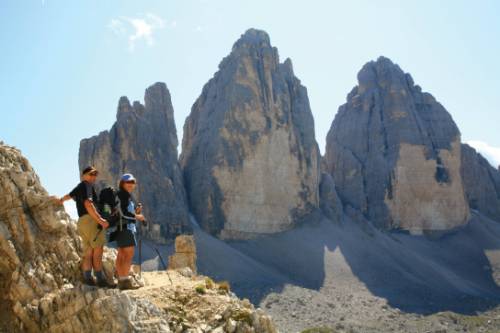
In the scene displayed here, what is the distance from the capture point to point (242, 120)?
62.9 metres

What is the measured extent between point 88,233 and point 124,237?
52 centimetres

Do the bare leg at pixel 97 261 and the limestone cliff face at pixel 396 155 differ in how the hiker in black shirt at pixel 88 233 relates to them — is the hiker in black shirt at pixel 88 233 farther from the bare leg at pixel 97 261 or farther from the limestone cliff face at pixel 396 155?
the limestone cliff face at pixel 396 155

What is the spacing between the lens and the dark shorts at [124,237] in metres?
8.54

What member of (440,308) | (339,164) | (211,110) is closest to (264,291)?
(440,308)

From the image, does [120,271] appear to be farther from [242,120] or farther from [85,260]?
[242,120]

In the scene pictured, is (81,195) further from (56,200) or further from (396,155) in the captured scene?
(396,155)

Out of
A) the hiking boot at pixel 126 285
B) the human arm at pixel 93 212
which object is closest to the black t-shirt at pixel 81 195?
the human arm at pixel 93 212

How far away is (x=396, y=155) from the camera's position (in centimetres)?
7894

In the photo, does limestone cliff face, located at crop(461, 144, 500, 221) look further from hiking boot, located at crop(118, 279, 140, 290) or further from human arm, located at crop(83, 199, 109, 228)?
human arm, located at crop(83, 199, 109, 228)

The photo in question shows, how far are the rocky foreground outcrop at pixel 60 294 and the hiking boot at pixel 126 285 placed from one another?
187 mm

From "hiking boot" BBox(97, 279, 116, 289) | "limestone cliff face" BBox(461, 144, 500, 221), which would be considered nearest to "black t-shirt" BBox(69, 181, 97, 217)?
"hiking boot" BBox(97, 279, 116, 289)

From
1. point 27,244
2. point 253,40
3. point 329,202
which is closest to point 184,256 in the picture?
A: point 27,244

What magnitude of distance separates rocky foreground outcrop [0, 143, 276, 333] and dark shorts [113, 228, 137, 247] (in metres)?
0.73

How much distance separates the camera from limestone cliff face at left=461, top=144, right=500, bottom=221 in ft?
292
